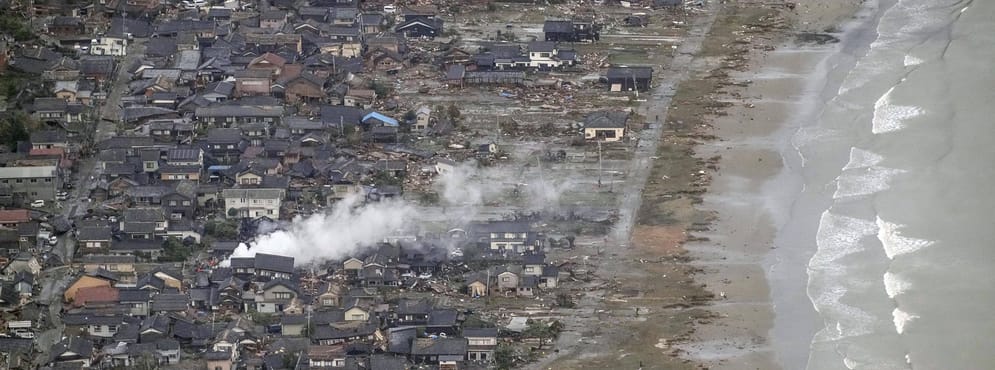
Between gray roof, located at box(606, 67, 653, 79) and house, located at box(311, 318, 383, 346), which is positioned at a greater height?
gray roof, located at box(606, 67, 653, 79)

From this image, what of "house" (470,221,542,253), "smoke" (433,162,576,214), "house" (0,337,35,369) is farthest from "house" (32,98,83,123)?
"house" (0,337,35,369)

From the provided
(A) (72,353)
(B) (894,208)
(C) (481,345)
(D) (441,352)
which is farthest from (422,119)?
(A) (72,353)

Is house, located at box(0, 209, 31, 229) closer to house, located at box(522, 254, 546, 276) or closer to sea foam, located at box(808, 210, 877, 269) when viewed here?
house, located at box(522, 254, 546, 276)

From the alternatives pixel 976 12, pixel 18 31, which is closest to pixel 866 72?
pixel 976 12

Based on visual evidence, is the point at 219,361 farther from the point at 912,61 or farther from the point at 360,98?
the point at 912,61

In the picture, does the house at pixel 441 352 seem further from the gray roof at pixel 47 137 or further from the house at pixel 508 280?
the gray roof at pixel 47 137

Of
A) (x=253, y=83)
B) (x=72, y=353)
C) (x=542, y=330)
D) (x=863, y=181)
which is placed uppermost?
(x=253, y=83)
